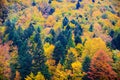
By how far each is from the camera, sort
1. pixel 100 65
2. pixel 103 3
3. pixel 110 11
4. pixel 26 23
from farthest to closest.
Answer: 1. pixel 103 3
2. pixel 110 11
3. pixel 26 23
4. pixel 100 65

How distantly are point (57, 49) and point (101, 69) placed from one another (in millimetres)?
16934

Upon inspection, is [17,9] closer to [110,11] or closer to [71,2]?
[71,2]

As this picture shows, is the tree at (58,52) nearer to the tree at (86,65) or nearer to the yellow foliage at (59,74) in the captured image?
the yellow foliage at (59,74)

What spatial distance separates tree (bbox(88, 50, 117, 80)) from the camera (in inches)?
2837

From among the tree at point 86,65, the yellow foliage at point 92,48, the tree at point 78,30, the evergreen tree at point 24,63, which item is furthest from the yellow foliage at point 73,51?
the tree at point 78,30

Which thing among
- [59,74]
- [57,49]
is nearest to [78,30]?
[57,49]

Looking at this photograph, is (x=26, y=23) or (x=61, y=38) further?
(x=26, y=23)

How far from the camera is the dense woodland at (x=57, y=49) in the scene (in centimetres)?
7525

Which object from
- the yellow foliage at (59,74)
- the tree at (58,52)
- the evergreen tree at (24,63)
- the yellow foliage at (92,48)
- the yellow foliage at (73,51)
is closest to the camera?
the evergreen tree at (24,63)

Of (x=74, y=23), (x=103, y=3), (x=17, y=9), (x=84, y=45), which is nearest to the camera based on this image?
(x=84, y=45)

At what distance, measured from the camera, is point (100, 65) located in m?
73.7

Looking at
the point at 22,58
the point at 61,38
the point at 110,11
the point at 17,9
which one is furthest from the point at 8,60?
the point at 110,11

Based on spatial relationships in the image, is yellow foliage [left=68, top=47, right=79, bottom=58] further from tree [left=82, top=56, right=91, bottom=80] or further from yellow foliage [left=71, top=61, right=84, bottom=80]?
tree [left=82, top=56, right=91, bottom=80]

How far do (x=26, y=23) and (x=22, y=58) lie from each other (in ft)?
208
